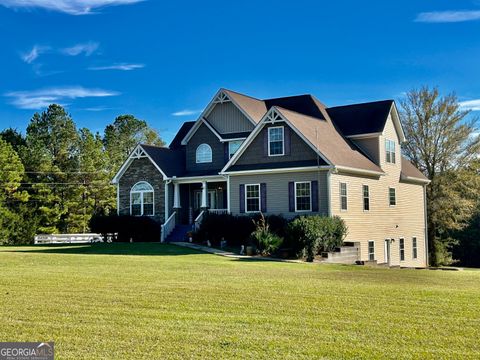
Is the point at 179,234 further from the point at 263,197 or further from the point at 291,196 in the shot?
the point at 291,196

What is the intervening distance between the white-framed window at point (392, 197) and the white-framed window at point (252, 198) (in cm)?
916

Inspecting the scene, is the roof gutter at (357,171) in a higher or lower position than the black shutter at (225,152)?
lower

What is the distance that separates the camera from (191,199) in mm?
34719

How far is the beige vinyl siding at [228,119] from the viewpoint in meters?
32.7

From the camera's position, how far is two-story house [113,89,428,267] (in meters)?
27.6

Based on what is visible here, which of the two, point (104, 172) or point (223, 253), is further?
point (104, 172)

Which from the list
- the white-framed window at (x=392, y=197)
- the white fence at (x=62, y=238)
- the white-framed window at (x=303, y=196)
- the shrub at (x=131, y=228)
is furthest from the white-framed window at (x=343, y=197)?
the white fence at (x=62, y=238)

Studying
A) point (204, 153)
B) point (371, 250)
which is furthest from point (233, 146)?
point (371, 250)

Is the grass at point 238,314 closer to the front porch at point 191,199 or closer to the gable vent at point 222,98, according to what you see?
the front porch at point 191,199

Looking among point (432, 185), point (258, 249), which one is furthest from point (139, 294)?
point (432, 185)

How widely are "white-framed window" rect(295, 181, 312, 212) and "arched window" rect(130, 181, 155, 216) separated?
10.1 metres

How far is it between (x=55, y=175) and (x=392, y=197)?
30.3 meters

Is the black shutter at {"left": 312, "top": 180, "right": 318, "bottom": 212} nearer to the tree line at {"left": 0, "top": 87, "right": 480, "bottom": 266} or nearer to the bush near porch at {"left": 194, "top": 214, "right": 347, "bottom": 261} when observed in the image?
the bush near porch at {"left": 194, "top": 214, "right": 347, "bottom": 261}

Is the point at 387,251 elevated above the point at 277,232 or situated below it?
below
